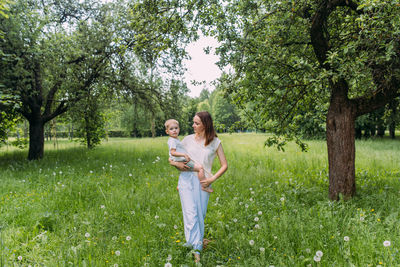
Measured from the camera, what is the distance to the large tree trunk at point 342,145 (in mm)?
4852

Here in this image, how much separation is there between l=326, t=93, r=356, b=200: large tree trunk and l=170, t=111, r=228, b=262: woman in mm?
3037

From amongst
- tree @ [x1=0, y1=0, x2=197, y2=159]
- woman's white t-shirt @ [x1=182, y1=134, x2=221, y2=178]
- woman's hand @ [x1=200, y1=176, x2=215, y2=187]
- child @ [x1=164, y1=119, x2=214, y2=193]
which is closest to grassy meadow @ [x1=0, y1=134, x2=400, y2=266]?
woman's hand @ [x1=200, y1=176, x2=215, y2=187]

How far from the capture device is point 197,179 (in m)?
3.23

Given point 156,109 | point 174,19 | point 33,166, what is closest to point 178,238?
point 174,19

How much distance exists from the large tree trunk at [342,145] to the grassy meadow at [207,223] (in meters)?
0.37

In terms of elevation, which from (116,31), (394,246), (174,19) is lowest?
(394,246)

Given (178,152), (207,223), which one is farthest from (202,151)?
(207,223)

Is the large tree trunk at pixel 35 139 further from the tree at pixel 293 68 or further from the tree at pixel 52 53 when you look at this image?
the tree at pixel 293 68

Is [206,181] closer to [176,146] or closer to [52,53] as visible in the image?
[176,146]

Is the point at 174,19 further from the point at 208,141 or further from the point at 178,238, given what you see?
the point at 178,238

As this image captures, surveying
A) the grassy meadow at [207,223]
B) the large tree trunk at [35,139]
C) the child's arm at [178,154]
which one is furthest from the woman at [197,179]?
the large tree trunk at [35,139]

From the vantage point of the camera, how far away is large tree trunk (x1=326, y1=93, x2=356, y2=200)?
485 cm

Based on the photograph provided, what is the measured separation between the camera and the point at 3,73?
7992mm

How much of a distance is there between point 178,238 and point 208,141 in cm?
171
